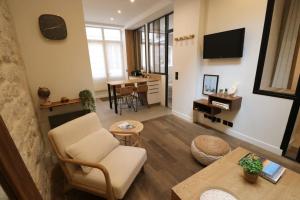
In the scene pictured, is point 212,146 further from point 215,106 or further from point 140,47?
point 140,47

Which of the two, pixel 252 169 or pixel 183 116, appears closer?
pixel 252 169

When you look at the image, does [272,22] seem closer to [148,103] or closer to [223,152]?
[223,152]

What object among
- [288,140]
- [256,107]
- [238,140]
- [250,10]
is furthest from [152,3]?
[288,140]

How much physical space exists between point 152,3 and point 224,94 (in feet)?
10.0

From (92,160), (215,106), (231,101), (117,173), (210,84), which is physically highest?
(210,84)

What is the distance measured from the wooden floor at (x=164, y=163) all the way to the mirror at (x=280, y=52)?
1.08 m

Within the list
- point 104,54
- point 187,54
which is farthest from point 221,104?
point 104,54

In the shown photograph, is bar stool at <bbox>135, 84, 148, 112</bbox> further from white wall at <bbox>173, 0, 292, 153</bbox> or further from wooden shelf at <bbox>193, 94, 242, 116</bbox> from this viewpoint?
wooden shelf at <bbox>193, 94, 242, 116</bbox>

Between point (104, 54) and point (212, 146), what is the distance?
5.67m

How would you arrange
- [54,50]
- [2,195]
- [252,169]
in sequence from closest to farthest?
[2,195] → [252,169] → [54,50]

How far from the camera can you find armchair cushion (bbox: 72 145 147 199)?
1.38 metres

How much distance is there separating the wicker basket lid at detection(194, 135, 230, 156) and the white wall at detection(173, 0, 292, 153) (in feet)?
2.75

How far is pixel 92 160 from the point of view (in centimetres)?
151

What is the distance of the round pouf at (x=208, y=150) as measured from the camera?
1952 mm
